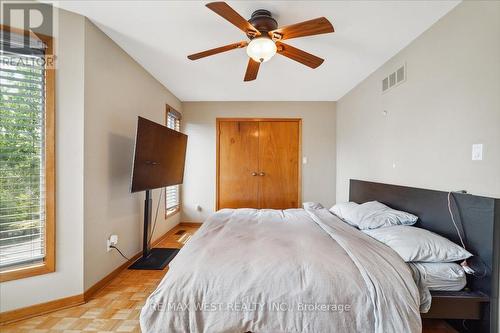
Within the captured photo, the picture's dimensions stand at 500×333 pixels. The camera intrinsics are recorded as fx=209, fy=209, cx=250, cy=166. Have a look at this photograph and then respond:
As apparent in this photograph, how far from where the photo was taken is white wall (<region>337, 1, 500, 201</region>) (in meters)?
1.38

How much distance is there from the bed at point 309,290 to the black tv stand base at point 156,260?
4.15 ft

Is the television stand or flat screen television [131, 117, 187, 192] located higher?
flat screen television [131, 117, 187, 192]

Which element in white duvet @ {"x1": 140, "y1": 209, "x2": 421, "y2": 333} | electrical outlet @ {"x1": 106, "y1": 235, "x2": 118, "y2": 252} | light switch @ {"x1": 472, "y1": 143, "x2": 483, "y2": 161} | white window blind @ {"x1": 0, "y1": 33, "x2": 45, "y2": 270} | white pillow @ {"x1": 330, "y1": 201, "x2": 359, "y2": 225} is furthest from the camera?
white pillow @ {"x1": 330, "y1": 201, "x2": 359, "y2": 225}

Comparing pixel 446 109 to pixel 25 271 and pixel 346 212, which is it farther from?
pixel 25 271

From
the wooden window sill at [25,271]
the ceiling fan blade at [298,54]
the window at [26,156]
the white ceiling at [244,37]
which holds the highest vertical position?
the white ceiling at [244,37]

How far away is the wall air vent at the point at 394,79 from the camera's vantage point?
2152mm

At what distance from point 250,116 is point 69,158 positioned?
9.48 ft

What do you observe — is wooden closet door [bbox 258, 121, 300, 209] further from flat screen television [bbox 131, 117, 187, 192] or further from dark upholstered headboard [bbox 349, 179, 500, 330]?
dark upholstered headboard [bbox 349, 179, 500, 330]

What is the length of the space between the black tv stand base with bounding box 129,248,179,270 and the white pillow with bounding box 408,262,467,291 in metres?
2.44

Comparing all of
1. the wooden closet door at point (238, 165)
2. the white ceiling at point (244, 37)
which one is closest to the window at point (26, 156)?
the white ceiling at point (244, 37)

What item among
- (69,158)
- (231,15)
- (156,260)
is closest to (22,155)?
(69,158)

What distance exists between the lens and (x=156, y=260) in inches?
103

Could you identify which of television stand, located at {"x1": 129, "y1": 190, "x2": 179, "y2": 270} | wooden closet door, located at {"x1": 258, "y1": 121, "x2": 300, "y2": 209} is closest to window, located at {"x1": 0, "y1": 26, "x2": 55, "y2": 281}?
television stand, located at {"x1": 129, "y1": 190, "x2": 179, "y2": 270}

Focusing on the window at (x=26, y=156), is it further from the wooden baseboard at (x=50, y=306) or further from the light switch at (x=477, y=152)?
the light switch at (x=477, y=152)
